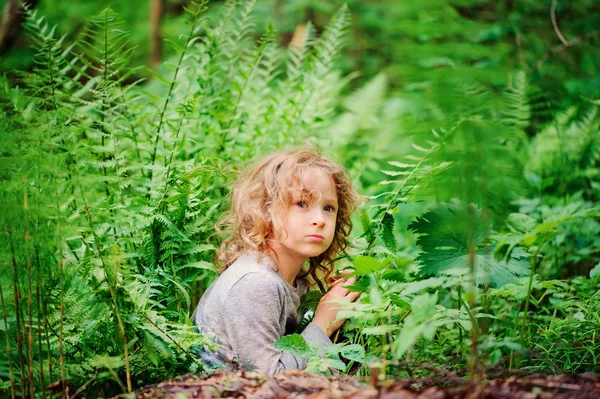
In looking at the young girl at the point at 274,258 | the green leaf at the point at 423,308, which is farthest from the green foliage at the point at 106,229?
the green leaf at the point at 423,308

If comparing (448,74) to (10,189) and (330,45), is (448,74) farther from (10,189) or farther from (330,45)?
(330,45)

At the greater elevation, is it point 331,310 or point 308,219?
point 308,219

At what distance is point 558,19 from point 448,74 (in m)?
3.98

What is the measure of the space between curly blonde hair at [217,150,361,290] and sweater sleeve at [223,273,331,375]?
0.60 ft

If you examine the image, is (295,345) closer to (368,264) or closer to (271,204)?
(368,264)

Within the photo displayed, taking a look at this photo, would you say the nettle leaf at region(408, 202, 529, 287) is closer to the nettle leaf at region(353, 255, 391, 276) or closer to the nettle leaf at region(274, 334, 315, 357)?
the nettle leaf at region(353, 255, 391, 276)

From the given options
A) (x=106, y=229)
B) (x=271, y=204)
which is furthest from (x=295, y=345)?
(x=106, y=229)

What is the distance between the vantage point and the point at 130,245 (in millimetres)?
2006

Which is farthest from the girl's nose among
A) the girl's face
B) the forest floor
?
the forest floor

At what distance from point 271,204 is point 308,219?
177 millimetres

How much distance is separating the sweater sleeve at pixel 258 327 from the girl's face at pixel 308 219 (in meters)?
0.16

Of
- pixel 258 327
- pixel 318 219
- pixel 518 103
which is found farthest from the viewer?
pixel 518 103

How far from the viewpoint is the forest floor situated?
1.17 metres

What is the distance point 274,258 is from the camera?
207 centimetres
